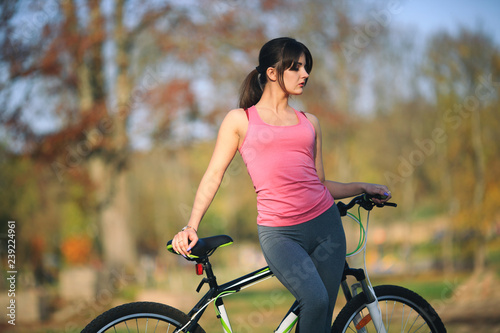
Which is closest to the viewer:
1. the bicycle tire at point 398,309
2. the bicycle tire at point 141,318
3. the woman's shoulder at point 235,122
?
the bicycle tire at point 141,318

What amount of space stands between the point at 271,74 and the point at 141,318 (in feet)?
3.70

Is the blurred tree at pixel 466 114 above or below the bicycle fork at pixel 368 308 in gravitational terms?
above

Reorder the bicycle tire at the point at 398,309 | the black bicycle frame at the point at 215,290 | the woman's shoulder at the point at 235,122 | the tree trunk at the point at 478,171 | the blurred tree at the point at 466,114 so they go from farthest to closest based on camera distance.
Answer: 1. the tree trunk at the point at 478,171
2. the blurred tree at the point at 466,114
3. the bicycle tire at the point at 398,309
4. the woman's shoulder at the point at 235,122
5. the black bicycle frame at the point at 215,290

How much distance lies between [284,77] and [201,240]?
76cm

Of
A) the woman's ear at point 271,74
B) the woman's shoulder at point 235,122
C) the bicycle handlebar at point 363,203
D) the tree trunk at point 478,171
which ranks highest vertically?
the tree trunk at point 478,171

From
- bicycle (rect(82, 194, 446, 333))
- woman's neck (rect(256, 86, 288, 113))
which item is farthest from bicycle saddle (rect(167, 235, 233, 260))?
woman's neck (rect(256, 86, 288, 113))

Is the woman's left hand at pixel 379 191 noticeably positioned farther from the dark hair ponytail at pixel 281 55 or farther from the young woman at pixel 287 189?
the dark hair ponytail at pixel 281 55

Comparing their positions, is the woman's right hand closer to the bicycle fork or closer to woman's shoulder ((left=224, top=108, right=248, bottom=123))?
woman's shoulder ((left=224, top=108, right=248, bottom=123))

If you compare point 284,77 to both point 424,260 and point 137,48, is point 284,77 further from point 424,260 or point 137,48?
point 424,260

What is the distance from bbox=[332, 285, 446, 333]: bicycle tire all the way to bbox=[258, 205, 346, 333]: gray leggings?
187 millimetres

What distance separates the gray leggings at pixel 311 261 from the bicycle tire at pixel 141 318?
415 mm

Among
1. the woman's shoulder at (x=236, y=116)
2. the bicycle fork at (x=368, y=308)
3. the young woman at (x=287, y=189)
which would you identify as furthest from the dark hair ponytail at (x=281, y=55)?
the bicycle fork at (x=368, y=308)

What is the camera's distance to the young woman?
2068 millimetres

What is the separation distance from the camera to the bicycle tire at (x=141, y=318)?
1.91 meters
